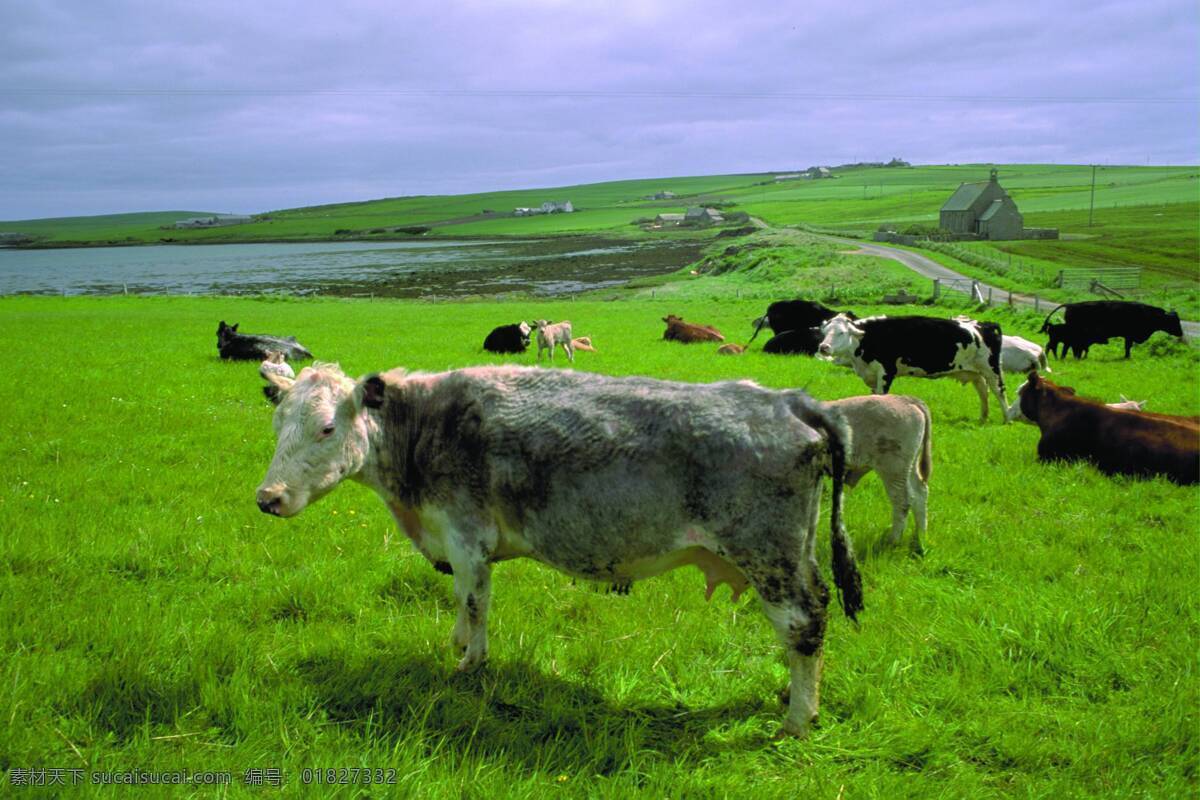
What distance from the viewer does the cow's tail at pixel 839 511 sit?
4.65 meters

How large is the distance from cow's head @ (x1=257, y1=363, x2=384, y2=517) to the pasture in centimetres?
125

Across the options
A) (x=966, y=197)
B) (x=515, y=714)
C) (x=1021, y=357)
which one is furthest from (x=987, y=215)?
(x=515, y=714)

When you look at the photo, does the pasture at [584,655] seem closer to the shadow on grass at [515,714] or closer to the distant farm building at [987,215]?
the shadow on grass at [515,714]

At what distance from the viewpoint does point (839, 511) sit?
5016mm

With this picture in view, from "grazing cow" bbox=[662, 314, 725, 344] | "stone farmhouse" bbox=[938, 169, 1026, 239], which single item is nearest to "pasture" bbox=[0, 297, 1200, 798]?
"grazing cow" bbox=[662, 314, 725, 344]

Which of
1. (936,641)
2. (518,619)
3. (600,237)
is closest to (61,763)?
(518,619)

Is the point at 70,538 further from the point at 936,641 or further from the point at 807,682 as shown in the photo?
the point at 936,641

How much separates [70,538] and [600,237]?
148m

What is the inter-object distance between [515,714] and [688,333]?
70.5 feet

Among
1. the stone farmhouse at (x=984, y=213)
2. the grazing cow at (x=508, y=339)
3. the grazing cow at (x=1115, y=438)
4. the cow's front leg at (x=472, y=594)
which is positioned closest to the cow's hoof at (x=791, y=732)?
the cow's front leg at (x=472, y=594)

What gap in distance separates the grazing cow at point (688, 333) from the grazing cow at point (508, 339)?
5.13 m

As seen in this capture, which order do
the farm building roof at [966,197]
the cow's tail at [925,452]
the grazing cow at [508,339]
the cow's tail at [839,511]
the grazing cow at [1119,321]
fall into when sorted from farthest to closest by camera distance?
1. the farm building roof at [966,197]
2. the grazing cow at [508,339]
3. the grazing cow at [1119,321]
4. the cow's tail at [925,452]
5. the cow's tail at [839,511]

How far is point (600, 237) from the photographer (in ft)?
496

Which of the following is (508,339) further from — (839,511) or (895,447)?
(839,511)
